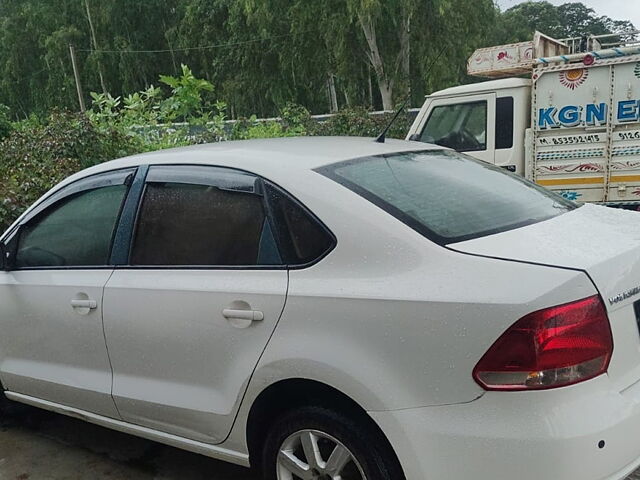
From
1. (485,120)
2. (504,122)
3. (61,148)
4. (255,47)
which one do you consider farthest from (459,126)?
(255,47)

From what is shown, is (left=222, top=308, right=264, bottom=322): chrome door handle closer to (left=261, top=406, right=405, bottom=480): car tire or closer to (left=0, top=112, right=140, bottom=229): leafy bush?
(left=261, top=406, right=405, bottom=480): car tire

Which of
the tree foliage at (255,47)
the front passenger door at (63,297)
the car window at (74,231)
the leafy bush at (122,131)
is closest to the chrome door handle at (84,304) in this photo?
the front passenger door at (63,297)

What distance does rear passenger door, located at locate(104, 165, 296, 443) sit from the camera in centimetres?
228

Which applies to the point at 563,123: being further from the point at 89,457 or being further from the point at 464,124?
the point at 89,457

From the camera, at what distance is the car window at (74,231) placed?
2.89m

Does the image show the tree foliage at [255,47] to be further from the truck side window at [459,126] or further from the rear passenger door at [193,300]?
the rear passenger door at [193,300]

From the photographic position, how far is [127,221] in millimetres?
2793

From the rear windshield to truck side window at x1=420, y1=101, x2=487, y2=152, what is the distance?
15.7ft

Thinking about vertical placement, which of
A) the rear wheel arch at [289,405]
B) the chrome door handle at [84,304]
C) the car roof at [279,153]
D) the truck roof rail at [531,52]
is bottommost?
the rear wheel arch at [289,405]

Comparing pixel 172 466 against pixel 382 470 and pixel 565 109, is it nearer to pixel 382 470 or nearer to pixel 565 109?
pixel 382 470

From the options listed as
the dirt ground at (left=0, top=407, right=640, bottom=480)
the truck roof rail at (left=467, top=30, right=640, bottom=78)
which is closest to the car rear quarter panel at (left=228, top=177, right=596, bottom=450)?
the dirt ground at (left=0, top=407, right=640, bottom=480)

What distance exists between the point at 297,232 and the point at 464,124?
18.9 ft

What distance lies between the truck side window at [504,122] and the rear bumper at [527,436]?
578 centimetres

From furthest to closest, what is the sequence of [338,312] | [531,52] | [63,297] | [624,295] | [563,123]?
[531,52]
[563,123]
[63,297]
[338,312]
[624,295]
